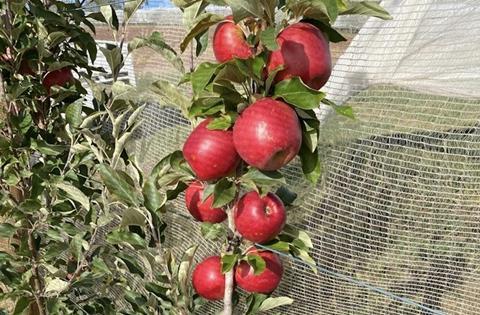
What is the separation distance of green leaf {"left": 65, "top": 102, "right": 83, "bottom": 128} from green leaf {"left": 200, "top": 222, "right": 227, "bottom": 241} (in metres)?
0.48

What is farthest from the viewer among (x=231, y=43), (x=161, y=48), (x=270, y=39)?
(x=161, y=48)

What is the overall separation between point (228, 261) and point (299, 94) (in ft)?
1.14

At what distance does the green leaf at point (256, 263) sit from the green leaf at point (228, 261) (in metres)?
0.03

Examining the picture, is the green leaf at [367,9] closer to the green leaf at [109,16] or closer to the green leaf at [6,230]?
the green leaf at [109,16]

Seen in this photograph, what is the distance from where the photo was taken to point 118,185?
1.09 m

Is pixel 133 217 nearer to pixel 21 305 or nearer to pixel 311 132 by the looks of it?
pixel 311 132

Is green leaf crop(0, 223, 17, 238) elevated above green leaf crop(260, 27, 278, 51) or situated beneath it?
situated beneath

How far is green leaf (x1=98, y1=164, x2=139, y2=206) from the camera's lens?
3.53 feet

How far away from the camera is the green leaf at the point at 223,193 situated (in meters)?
0.94

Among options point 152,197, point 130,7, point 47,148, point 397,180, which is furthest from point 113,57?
point 397,180

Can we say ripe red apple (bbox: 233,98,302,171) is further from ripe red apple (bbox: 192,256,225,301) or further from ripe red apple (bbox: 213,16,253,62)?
ripe red apple (bbox: 192,256,225,301)

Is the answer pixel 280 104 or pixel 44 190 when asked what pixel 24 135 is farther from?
pixel 280 104

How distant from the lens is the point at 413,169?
2.11 metres

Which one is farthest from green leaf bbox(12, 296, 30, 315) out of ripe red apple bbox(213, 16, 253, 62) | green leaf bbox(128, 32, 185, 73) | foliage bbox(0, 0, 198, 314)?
ripe red apple bbox(213, 16, 253, 62)
